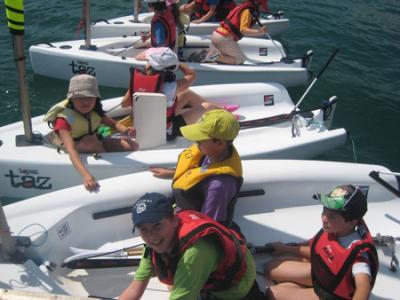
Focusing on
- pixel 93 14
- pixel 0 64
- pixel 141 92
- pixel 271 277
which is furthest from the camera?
pixel 93 14

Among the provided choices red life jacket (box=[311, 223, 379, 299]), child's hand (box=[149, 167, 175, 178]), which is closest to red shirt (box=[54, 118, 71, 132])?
child's hand (box=[149, 167, 175, 178])

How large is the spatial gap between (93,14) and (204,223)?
7.59 m

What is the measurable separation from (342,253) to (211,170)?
87cm

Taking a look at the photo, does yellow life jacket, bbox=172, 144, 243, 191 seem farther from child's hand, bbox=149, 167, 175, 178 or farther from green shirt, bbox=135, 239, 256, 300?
green shirt, bbox=135, 239, 256, 300

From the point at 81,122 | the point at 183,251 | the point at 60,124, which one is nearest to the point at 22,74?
the point at 60,124

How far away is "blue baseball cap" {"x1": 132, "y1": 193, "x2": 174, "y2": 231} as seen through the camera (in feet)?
6.35

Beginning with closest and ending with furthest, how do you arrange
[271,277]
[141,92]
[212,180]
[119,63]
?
1. [212,180]
2. [271,277]
3. [141,92]
4. [119,63]

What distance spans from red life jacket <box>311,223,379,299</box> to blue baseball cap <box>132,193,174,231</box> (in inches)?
39.7

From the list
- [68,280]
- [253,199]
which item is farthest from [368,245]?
[68,280]

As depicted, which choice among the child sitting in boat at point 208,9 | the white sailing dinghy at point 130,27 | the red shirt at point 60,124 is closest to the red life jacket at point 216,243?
the red shirt at point 60,124

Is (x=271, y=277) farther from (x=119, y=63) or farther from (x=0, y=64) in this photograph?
(x=0, y=64)

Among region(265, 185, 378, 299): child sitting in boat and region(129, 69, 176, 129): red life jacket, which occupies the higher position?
region(129, 69, 176, 129): red life jacket

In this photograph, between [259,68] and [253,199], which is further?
[259,68]

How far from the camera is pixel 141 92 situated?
402cm
